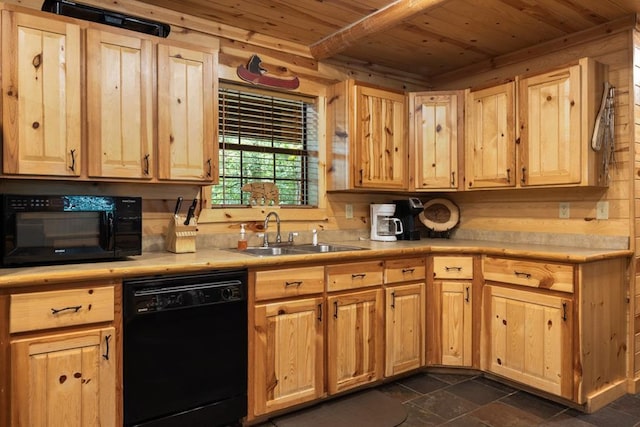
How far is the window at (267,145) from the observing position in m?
3.02

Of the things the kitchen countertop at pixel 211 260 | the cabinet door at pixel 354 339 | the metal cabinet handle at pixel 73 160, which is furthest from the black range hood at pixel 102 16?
the cabinet door at pixel 354 339

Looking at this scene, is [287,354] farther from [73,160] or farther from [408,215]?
[408,215]

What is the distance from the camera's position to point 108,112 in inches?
86.0

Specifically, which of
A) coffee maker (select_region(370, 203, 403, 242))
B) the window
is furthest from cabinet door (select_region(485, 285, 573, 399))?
the window

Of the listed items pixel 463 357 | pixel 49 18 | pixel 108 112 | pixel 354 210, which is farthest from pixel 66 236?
pixel 463 357

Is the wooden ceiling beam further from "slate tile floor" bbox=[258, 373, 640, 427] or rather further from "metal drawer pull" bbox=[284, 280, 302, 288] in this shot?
"slate tile floor" bbox=[258, 373, 640, 427]

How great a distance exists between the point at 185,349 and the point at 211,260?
17.0 inches

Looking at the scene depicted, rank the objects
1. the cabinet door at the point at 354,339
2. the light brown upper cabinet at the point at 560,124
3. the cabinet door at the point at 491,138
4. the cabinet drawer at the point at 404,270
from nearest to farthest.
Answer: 1. the cabinet door at the point at 354,339
2. the light brown upper cabinet at the point at 560,124
3. the cabinet drawer at the point at 404,270
4. the cabinet door at the point at 491,138

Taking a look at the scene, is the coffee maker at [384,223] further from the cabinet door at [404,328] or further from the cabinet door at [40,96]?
the cabinet door at [40,96]

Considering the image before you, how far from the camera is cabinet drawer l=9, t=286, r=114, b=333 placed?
1.72 m

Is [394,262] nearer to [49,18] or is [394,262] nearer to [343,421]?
[343,421]

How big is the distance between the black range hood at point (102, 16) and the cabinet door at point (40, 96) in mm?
102

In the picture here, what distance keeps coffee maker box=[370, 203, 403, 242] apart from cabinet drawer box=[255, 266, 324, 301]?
1065 mm

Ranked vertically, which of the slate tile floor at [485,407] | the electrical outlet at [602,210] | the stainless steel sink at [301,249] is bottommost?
the slate tile floor at [485,407]
